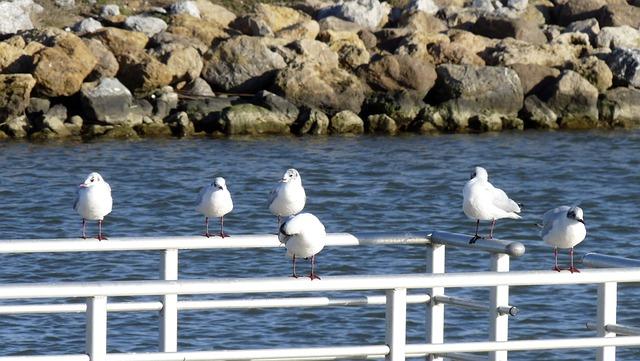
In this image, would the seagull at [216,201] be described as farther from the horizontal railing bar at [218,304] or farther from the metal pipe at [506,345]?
the metal pipe at [506,345]

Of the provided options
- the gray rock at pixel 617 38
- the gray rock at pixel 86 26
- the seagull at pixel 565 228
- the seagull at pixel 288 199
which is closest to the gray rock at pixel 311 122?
the gray rock at pixel 86 26

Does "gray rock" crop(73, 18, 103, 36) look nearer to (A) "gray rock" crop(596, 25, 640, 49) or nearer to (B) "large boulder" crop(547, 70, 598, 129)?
(B) "large boulder" crop(547, 70, 598, 129)

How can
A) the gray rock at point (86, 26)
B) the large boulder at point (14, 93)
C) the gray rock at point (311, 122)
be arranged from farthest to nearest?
1. the gray rock at point (86, 26)
2. the gray rock at point (311, 122)
3. the large boulder at point (14, 93)

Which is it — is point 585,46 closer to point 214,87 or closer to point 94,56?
point 214,87

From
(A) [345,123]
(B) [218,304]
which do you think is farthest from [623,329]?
(A) [345,123]

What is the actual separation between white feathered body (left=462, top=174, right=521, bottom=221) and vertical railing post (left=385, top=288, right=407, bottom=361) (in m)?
3.09

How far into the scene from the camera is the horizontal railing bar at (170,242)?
7117 mm

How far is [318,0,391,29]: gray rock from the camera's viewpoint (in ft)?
135

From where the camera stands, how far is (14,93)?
32.0m

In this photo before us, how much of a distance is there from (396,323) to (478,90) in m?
29.6

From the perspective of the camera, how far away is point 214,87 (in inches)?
1400

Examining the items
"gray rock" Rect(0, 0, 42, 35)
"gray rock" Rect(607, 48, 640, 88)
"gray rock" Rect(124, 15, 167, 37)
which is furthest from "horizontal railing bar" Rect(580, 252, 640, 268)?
"gray rock" Rect(607, 48, 640, 88)

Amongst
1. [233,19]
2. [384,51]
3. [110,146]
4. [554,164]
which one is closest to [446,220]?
[554,164]

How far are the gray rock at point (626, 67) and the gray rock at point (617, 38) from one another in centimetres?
188
